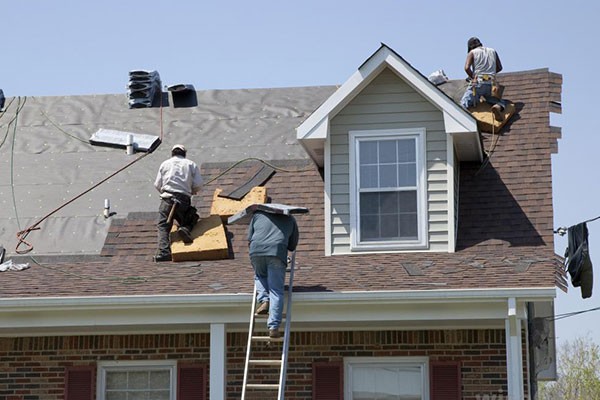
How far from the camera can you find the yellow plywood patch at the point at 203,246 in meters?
14.1

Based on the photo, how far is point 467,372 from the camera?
13031 millimetres

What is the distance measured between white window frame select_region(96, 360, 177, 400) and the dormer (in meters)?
2.46

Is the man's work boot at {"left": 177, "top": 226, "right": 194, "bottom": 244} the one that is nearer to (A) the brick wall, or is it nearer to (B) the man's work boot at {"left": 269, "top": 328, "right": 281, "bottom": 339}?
(A) the brick wall

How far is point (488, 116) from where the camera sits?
52.5ft

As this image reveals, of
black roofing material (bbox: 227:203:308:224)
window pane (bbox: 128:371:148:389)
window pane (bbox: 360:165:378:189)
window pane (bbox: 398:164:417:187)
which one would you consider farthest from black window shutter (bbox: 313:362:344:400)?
window pane (bbox: 398:164:417:187)

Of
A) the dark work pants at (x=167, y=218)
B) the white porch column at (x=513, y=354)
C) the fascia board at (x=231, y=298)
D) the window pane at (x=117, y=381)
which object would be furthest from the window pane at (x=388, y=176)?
the window pane at (x=117, y=381)

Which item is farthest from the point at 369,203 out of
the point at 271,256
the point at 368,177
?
the point at 271,256

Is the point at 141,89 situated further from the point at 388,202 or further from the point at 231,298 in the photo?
the point at 231,298

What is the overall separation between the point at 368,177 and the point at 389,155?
0.39 metres

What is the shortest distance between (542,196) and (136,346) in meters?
5.41

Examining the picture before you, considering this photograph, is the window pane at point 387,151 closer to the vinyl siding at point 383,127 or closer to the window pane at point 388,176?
the window pane at point 388,176

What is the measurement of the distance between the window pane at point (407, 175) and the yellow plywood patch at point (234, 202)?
180cm

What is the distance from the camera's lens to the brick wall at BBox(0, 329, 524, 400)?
1305 cm

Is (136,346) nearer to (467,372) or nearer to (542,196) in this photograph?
(467,372)
